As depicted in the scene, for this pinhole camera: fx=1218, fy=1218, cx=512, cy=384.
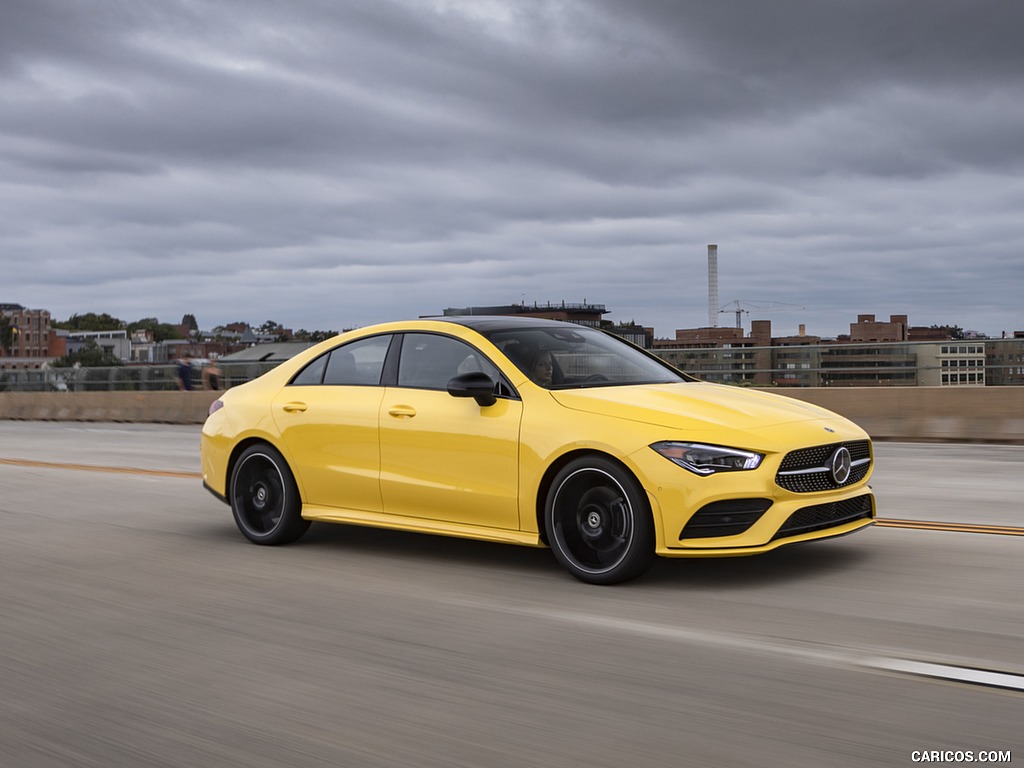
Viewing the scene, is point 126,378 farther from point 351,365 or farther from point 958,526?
point 958,526

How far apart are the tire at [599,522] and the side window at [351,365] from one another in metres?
1.81

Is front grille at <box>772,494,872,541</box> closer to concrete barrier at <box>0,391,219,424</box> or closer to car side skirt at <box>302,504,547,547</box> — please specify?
car side skirt at <box>302,504,547,547</box>

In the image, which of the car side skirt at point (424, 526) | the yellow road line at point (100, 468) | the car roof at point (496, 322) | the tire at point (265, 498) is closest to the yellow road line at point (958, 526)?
the car roof at point (496, 322)

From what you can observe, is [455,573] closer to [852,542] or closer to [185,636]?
[185,636]

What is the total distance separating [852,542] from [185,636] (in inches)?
165

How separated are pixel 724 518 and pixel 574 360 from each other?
5.30 ft

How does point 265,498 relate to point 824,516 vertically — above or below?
below

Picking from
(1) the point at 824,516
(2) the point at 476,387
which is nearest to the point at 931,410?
(1) the point at 824,516

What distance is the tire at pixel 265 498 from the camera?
8.15m

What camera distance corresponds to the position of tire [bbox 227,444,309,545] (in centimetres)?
815

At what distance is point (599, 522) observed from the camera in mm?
6469

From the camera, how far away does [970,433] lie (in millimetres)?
15562

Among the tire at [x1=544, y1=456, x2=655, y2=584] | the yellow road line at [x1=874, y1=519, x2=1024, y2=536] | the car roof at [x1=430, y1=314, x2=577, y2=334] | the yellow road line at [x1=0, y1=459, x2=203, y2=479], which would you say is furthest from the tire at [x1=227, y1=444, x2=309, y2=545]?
the yellow road line at [x1=0, y1=459, x2=203, y2=479]

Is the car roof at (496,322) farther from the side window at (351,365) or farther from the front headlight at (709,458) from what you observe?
the front headlight at (709,458)
